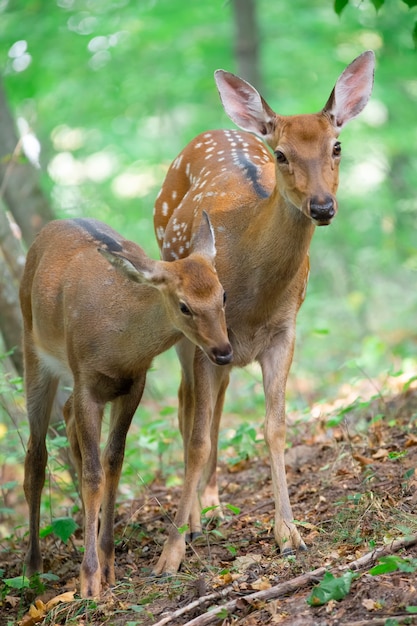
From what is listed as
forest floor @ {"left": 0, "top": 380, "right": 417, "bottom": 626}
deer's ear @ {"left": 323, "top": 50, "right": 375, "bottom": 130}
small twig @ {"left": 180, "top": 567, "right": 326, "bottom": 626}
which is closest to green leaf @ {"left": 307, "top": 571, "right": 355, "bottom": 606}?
forest floor @ {"left": 0, "top": 380, "right": 417, "bottom": 626}

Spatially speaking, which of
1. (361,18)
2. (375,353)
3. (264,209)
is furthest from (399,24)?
(264,209)

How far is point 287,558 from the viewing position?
4.95 metres

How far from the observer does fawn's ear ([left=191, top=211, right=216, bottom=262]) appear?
5.35m

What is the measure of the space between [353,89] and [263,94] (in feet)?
26.1

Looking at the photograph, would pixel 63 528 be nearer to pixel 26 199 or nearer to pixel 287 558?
pixel 287 558

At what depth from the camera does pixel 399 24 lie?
14.8m

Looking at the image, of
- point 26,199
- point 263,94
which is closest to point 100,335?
→ point 26,199

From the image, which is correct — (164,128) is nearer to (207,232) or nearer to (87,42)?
(87,42)

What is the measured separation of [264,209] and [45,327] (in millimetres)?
1681

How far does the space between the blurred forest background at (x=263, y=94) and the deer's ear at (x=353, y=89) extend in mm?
6180

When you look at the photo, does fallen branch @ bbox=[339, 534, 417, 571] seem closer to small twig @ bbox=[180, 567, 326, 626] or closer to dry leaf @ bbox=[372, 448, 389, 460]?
small twig @ bbox=[180, 567, 326, 626]

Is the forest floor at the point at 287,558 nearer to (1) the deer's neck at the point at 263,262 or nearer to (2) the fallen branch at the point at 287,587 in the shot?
(2) the fallen branch at the point at 287,587

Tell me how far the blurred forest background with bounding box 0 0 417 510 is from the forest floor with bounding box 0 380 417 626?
437 centimetres

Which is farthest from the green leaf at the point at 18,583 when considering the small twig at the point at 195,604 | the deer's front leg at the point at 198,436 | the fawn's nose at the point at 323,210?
the fawn's nose at the point at 323,210
